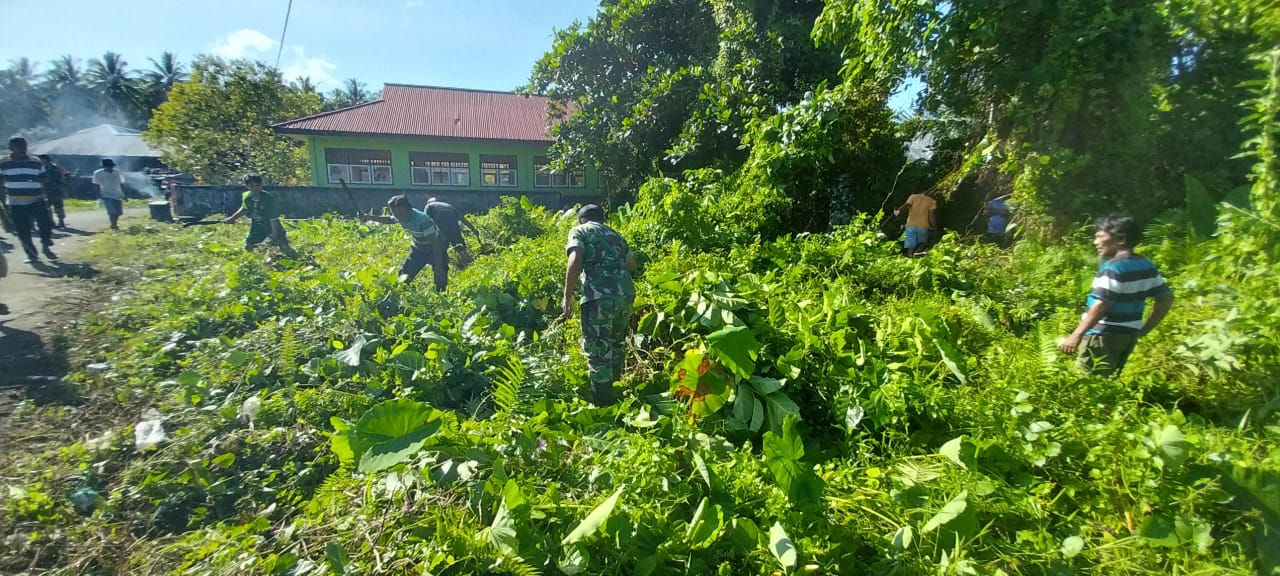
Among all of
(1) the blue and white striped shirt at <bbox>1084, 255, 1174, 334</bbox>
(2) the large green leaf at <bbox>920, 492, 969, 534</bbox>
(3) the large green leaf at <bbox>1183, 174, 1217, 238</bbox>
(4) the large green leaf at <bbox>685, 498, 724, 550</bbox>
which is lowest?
(4) the large green leaf at <bbox>685, 498, 724, 550</bbox>

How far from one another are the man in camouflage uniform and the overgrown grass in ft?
0.69

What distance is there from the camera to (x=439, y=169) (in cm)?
2072

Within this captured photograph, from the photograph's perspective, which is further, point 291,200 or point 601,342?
point 291,200

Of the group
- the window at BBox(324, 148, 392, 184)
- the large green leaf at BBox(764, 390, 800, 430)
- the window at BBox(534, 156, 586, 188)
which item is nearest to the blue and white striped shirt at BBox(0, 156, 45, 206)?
the large green leaf at BBox(764, 390, 800, 430)

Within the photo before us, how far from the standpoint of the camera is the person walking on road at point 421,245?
5961mm

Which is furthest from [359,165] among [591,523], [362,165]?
[591,523]

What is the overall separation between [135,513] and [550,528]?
2.20 m

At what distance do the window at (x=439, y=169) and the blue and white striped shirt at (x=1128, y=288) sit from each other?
805 inches

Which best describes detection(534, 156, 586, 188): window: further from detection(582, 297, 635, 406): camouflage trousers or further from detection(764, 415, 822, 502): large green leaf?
detection(764, 415, 822, 502): large green leaf

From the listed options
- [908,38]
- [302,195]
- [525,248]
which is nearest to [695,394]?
[525,248]

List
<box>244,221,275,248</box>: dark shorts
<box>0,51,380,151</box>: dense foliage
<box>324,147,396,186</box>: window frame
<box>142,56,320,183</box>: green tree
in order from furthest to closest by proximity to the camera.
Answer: <box>0,51,380,151</box>: dense foliage < <box>324,147,396,186</box>: window frame < <box>142,56,320,183</box>: green tree < <box>244,221,275,248</box>: dark shorts

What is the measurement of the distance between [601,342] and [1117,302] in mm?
3203

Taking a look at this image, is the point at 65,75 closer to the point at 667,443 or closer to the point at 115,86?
the point at 115,86

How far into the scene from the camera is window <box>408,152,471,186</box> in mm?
20281
